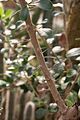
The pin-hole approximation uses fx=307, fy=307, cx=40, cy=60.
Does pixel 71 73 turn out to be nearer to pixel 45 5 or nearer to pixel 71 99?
pixel 71 99

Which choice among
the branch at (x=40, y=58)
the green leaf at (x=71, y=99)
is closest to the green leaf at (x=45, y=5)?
the branch at (x=40, y=58)

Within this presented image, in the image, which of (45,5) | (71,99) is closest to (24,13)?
(45,5)

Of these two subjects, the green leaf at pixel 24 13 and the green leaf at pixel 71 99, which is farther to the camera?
the green leaf at pixel 71 99

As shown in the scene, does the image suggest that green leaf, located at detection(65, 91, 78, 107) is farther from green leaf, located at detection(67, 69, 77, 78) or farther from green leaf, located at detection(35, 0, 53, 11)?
green leaf, located at detection(35, 0, 53, 11)

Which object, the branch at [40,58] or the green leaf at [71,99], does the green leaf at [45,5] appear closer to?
the branch at [40,58]

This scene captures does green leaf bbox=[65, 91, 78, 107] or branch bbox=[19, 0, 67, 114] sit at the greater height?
branch bbox=[19, 0, 67, 114]

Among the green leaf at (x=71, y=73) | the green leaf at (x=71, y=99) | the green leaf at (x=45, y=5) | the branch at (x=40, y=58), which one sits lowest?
the green leaf at (x=71, y=99)

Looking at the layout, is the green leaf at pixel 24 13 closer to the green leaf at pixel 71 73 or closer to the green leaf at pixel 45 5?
the green leaf at pixel 45 5

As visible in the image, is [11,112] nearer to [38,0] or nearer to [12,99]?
[12,99]

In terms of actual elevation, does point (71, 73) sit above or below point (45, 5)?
below

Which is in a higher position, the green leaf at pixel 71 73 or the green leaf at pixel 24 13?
the green leaf at pixel 24 13

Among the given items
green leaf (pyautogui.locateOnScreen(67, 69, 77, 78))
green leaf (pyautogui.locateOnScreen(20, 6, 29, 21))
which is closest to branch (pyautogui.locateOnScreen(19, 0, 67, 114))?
green leaf (pyautogui.locateOnScreen(20, 6, 29, 21))

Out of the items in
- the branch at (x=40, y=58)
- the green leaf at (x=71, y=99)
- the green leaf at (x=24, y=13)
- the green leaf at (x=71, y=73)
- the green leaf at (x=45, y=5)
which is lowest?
the green leaf at (x=71, y=99)

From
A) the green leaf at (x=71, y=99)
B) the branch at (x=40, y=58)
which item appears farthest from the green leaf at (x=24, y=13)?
the green leaf at (x=71, y=99)
